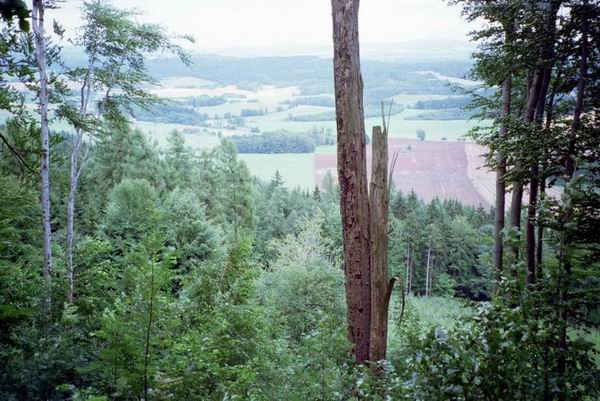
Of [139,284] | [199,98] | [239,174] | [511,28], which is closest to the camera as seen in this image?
[139,284]

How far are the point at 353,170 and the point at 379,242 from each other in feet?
4.24

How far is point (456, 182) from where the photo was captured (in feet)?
220

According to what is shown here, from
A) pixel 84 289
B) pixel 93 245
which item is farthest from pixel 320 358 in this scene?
pixel 93 245

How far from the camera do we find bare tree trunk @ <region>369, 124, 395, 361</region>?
4.66m

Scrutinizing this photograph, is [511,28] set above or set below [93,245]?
above

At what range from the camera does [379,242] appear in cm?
495

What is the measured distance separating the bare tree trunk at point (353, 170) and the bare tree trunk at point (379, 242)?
78cm

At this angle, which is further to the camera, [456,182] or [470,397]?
[456,182]

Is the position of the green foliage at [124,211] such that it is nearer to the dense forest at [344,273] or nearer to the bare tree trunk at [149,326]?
the dense forest at [344,273]

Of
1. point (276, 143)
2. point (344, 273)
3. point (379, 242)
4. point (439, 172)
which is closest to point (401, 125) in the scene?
point (276, 143)

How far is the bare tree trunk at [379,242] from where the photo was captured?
466cm

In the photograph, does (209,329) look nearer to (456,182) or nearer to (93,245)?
(93,245)

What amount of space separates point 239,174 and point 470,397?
90.5 ft

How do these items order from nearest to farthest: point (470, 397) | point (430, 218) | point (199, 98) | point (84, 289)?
point (470, 397), point (84, 289), point (430, 218), point (199, 98)
